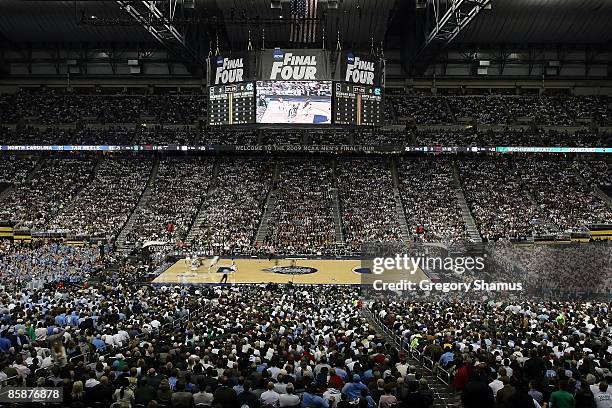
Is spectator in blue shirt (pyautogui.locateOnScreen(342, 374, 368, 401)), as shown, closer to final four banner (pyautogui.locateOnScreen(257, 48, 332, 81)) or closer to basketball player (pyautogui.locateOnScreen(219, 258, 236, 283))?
basketball player (pyautogui.locateOnScreen(219, 258, 236, 283))

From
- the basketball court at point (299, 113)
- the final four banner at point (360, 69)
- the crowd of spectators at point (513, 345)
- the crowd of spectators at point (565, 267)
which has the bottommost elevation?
the crowd of spectators at point (513, 345)

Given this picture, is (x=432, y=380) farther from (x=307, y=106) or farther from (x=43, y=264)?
(x=43, y=264)

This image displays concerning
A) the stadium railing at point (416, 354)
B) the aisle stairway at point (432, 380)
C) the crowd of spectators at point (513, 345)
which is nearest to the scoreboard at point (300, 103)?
the crowd of spectators at point (513, 345)

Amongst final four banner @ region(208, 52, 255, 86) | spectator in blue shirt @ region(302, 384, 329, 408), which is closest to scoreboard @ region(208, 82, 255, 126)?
final four banner @ region(208, 52, 255, 86)

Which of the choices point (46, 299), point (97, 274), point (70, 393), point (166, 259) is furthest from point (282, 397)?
point (166, 259)

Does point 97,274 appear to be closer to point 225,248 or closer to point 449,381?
point 225,248

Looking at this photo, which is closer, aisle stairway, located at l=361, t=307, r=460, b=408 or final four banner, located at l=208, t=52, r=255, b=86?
aisle stairway, located at l=361, t=307, r=460, b=408

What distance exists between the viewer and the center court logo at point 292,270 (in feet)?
117

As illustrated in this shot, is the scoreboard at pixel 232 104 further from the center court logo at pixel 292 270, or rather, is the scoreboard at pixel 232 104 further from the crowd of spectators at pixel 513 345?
the crowd of spectators at pixel 513 345

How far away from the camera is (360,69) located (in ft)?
119

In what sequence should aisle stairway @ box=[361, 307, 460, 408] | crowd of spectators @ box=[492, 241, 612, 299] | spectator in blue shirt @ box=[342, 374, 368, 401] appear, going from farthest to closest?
crowd of spectators @ box=[492, 241, 612, 299], aisle stairway @ box=[361, 307, 460, 408], spectator in blue shirt @ box=[342, 374, 368, 401]

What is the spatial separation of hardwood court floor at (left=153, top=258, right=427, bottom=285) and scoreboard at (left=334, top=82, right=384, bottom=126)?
31.5 feet

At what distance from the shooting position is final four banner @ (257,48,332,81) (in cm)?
3547

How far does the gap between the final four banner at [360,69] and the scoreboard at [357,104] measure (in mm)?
373
